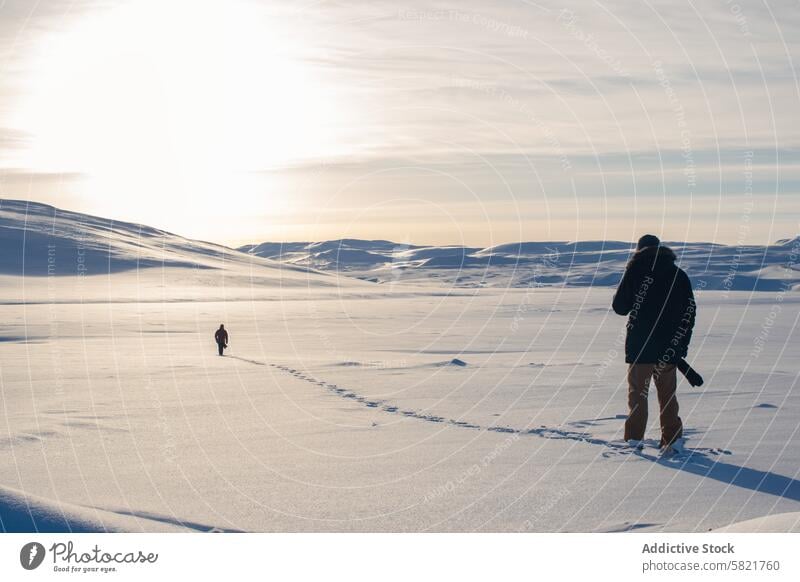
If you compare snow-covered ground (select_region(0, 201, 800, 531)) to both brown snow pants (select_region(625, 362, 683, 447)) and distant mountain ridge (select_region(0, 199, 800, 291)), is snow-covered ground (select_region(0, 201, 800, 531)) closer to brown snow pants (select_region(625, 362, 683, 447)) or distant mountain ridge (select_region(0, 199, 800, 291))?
Answer: brown snow pants (select_region(625, 362, 683, 447))

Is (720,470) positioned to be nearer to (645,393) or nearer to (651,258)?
(645,393)

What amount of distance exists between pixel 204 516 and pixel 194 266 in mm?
107844

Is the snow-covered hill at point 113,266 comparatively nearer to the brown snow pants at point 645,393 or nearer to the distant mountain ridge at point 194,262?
the distant mountain ridge at point 194,262

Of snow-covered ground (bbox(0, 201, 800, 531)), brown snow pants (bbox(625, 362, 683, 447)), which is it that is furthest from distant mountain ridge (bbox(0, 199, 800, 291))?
brown snow pants (bbox(625, 362, 683, 447))

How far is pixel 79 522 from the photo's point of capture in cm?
539

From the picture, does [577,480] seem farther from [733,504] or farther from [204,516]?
[204,516]

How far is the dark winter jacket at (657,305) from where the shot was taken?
8195 millimetres

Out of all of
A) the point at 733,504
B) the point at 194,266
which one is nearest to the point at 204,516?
the point at 733,504

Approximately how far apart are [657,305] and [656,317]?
12cm

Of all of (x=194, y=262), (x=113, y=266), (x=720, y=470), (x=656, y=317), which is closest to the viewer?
(x=720, y=470)

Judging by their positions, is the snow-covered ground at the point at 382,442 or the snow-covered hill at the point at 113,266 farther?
the snow-covered hill at the point at 113,266

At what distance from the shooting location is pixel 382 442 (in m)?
9.12

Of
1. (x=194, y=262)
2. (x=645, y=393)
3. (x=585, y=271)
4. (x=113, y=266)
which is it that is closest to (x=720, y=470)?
(x=645, y=393)

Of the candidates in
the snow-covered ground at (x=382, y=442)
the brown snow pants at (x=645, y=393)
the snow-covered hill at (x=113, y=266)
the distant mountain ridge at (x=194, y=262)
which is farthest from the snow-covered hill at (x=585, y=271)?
the brown snow pants at (x=645, y=393)
